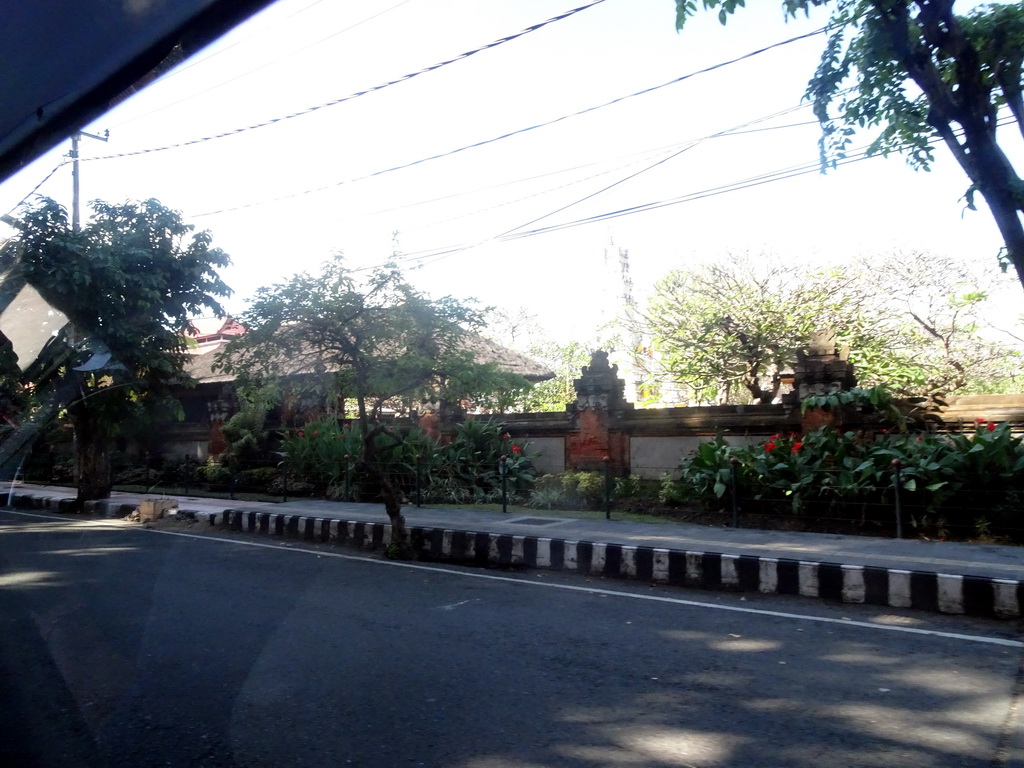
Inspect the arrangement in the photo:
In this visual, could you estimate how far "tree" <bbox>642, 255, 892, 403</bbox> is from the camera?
1658 cm

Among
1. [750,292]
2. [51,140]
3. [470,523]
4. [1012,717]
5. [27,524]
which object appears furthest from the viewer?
[750,292]

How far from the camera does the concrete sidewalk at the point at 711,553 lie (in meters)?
7.65

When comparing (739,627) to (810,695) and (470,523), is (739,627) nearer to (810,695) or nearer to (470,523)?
(810,695)

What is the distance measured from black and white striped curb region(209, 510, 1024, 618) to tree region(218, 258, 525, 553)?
100cm

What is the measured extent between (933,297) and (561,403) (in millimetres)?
10895

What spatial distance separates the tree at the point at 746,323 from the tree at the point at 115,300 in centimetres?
889

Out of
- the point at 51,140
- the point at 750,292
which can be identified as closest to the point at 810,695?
the point at 51,140

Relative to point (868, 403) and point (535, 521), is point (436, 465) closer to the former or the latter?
point (535, 521)

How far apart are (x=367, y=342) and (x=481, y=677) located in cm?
570

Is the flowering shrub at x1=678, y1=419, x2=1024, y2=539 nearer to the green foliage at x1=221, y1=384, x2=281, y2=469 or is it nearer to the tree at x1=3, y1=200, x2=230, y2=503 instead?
the tree at x1=3, y1=200, x2=230, y2=503

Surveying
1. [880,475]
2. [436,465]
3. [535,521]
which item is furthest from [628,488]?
[880,475]

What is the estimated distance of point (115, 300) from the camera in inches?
560

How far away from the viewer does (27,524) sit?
14.6 meters

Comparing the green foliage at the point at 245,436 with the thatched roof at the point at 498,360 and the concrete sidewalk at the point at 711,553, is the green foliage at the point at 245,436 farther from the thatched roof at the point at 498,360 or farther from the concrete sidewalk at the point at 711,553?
the concrete sidewalk at the point at 711,553
